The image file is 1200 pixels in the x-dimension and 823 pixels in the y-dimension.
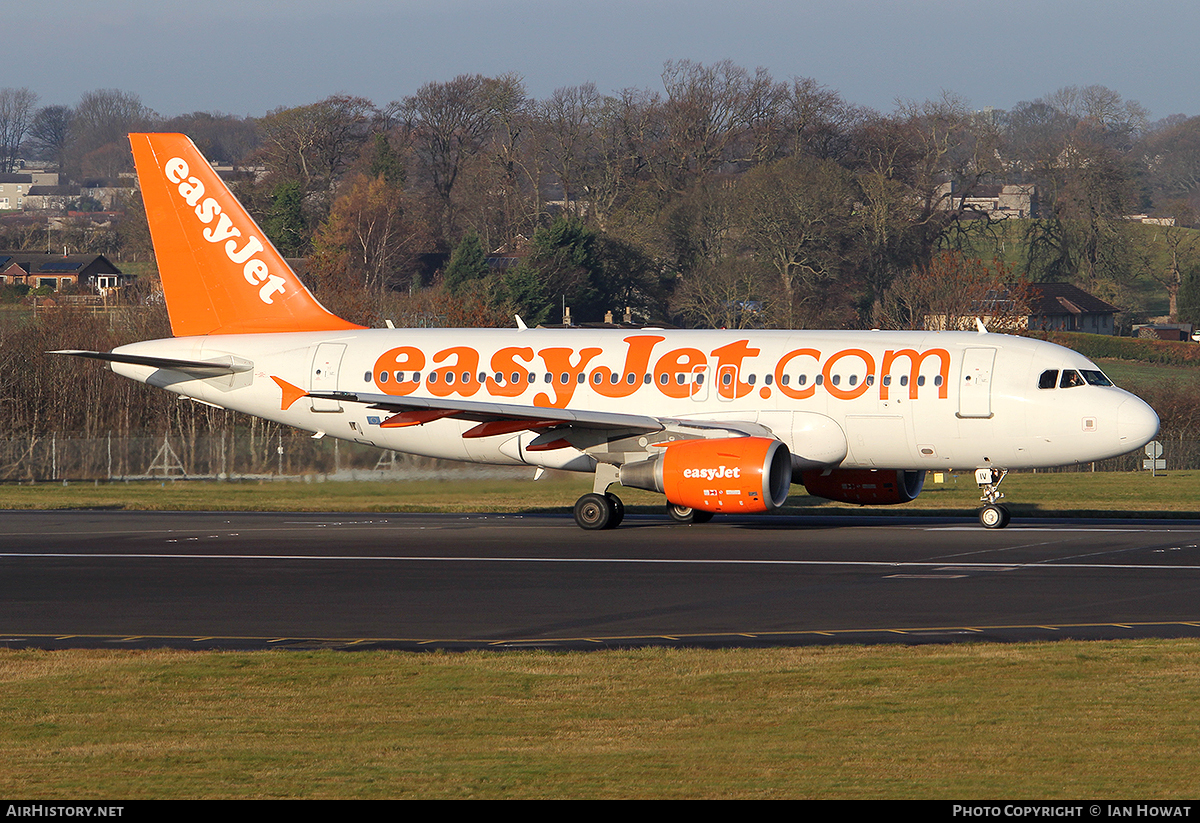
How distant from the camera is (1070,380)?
99.2 feet

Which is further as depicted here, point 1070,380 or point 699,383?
point 699,383

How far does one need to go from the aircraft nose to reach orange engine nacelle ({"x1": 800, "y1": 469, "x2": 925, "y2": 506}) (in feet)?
15.3

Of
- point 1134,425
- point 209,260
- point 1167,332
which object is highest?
point 1167,332

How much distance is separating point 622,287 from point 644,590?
87.4 meters

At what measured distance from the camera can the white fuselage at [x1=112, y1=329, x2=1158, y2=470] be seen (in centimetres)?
3016

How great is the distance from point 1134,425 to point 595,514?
37.2 feet

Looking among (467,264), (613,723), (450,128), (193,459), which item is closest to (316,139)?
(450,128)

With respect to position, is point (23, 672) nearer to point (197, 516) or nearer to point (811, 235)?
point (197, 516)

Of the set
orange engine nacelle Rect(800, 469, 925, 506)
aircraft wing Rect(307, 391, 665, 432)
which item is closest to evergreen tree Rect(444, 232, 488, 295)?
orange engine nacelle Rect(800, 469, 925, 506)

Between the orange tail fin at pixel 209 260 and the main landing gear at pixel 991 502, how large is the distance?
52.2 ft

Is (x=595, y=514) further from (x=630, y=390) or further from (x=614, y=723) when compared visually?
(x=614, y=723)

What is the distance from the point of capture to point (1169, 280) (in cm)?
12781

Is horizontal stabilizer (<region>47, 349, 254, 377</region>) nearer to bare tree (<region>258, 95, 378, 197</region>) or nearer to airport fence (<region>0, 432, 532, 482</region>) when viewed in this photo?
airport fence (<region>0, 432, 532, 482</region>)

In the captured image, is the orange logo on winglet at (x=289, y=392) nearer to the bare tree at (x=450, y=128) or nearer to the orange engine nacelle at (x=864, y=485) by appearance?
the orange engine nacelle at (x=864, y=485)
